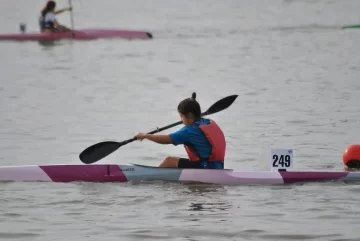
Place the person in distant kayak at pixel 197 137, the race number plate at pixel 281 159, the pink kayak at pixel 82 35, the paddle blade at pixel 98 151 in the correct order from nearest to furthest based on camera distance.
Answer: the race number plate at pixel 281 159 < the person in distant kayak at pixel 197 137 < the paddle blade at pixel 98 151 < the pink kayak at pixel 82 35

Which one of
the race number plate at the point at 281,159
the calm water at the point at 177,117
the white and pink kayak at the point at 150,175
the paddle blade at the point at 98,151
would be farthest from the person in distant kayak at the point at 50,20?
the race number plate at the point at 281,159

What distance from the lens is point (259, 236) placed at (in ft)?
37.0

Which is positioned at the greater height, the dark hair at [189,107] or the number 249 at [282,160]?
the dark hair at [189,107]

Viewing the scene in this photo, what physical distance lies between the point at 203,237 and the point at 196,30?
90.1 ft

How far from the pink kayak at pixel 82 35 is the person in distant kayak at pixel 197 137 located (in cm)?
1798

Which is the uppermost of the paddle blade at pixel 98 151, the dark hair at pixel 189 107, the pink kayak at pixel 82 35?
the pink kayak at pixel 82 35

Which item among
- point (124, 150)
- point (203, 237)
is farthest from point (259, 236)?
point (124, 150)

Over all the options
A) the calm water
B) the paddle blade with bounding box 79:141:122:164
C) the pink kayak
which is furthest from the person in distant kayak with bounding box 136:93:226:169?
the pink kayak

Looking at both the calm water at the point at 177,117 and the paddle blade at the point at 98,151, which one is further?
the paddle blade at the point at 98,151

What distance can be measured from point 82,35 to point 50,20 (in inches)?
69.4

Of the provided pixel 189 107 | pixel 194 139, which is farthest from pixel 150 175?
pixel 189 107

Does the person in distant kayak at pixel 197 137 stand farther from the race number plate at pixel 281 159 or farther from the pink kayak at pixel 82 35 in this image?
the pink kayak at pixel 82 35

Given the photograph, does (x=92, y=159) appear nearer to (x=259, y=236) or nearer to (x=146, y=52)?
(x=259, y=236)

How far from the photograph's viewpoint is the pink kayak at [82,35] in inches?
1228
